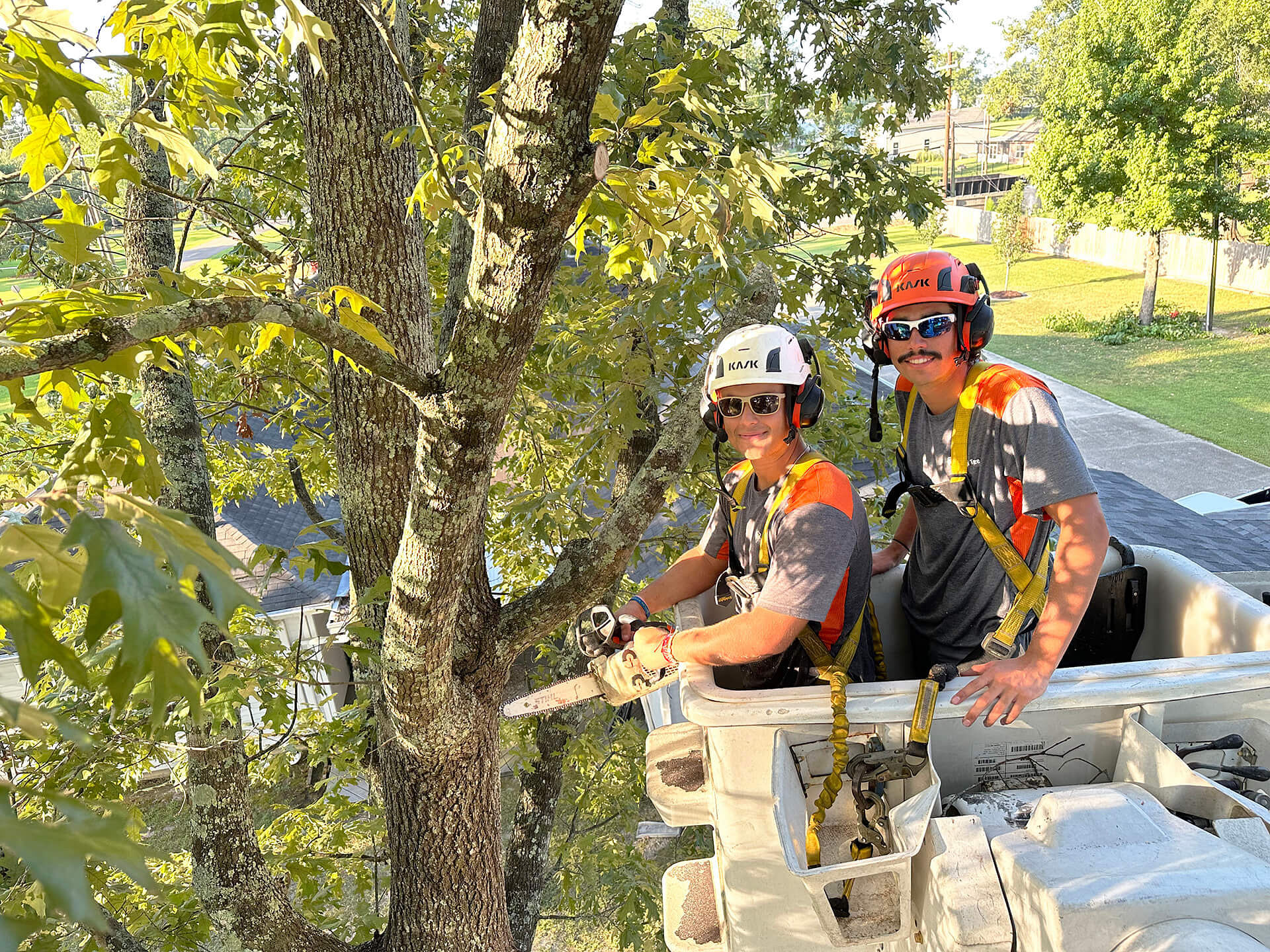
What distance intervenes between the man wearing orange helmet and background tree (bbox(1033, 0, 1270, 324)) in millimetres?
33085

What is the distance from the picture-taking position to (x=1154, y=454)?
25594 millimetres

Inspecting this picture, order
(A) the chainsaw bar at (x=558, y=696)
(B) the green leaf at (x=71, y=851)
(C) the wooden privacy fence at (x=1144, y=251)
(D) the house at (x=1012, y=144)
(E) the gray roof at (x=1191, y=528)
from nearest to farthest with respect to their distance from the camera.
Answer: (B) the green leaf at (x=71, y=851) < (A) the chainsaw bar at (x=558, y=696) < (E) the gray roof at (x=1191, y=528) < (C) the wooden privacy fence at (x=1144, y=251) < (D) the house at (x=1012, y=144)

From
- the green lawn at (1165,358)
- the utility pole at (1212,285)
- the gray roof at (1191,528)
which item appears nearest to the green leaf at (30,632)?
the gray roof at (1191,528)

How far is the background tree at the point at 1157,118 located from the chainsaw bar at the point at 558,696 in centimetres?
3382

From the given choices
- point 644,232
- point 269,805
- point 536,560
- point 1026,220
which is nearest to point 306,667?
point 644,232

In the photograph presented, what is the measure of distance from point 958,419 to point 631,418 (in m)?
2.52

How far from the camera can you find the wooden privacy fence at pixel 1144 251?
3800cm

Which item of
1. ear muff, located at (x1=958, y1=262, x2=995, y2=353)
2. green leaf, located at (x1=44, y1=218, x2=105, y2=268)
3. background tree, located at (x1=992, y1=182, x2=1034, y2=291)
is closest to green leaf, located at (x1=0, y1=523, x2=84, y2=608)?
green leaf, located at (x1=44, y1=218, x2=105, y2=268)

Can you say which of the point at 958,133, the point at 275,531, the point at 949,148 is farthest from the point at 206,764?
the point at 958,133

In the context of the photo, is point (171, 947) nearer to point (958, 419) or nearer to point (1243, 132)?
point (958, 419)

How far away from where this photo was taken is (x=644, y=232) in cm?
312

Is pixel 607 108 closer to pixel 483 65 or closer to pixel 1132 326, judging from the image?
pixel 483 65

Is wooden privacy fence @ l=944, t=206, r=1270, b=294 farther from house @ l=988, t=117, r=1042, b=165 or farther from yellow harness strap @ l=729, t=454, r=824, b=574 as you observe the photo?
yellow harness strap @ l=729, t=454, r=824, b=574

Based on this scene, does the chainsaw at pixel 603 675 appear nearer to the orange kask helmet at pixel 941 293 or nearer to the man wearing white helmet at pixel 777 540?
the man wearing white helmet at pixel 777 540
